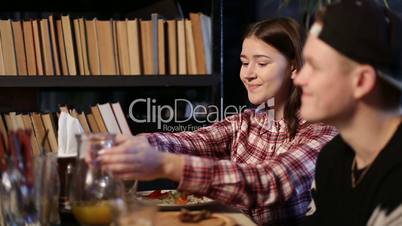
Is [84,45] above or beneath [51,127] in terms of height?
above

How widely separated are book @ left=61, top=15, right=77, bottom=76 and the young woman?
0.89 m

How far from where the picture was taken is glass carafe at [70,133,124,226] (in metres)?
1.23

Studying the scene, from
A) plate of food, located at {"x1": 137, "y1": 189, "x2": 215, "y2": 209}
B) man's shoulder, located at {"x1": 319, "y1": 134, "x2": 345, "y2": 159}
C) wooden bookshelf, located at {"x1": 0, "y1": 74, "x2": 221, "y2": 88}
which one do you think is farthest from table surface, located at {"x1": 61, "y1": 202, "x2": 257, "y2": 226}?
wooden bookshelf, located at {"x1": 0, "y1": 74, "x2": 221, "y2": 88}

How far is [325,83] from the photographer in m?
1.23

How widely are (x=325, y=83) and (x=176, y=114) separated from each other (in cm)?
170

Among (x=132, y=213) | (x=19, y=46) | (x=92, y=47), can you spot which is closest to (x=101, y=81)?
(x=92, y=47)

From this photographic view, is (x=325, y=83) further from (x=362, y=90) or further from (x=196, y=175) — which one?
(x=196, y=175)

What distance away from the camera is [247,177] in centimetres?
141

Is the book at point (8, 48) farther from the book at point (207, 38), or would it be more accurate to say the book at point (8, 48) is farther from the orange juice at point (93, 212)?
the orange juice at point (93, 212)

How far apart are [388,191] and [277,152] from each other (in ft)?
2.40

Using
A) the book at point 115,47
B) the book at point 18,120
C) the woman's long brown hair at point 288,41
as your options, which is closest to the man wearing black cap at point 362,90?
the woman's long brown hair at point 288,41

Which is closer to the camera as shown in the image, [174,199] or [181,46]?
[174,199]

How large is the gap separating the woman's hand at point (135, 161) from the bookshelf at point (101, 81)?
1.45 metres

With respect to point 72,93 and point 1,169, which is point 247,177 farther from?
point 72,93
